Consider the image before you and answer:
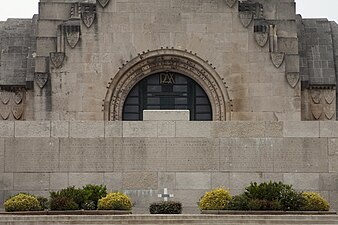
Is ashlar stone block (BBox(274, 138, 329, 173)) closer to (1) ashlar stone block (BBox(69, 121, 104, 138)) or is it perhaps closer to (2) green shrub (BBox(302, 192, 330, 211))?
(2) green shrub (BBox(302, 192, 330, 211))

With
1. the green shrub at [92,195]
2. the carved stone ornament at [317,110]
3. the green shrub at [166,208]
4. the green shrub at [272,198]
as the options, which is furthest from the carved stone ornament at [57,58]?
the green shrub at [272,198]

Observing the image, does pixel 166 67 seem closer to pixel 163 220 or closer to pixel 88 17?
pixel 88 17

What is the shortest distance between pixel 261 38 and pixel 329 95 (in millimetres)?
4320

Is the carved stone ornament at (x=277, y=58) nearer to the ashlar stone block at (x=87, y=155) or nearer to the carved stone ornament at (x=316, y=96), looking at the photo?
the carved stone ornament at (x=316, y=96)

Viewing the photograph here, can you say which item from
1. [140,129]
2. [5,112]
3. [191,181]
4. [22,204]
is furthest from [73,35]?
[22,204]

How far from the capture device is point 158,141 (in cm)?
3328

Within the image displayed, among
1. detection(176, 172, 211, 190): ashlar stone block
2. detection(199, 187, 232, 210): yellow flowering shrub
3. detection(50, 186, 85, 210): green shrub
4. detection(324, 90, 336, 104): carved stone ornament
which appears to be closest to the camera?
detection(50, 186, 85, 210): green shrub

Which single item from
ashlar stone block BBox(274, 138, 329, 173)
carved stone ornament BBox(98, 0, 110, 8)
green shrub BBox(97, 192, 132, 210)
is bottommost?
green shrub BBox(97, 192, 132, 210)

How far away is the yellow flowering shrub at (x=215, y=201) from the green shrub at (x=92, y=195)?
3.55m

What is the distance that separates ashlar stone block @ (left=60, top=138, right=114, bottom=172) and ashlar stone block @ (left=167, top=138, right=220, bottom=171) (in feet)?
7.52

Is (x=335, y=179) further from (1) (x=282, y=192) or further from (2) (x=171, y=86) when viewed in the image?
(2) (x=171, y=86)

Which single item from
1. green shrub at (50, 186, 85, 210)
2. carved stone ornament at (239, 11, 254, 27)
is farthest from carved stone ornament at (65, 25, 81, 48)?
green shrub at (50, 186, 85, 210)

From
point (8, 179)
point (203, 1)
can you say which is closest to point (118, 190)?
point (8, 179)

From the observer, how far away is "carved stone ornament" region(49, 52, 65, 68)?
3944cm
